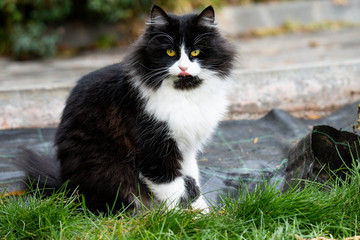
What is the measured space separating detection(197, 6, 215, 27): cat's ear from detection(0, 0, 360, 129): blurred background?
92 cm

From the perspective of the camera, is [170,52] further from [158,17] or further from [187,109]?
[187,109]

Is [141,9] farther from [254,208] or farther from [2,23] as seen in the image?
[254,208]

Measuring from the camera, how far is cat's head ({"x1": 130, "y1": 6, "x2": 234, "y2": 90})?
2.44 meters

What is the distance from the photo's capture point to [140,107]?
2553 millimetres

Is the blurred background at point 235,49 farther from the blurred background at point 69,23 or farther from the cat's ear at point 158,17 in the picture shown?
the cat's ear at point 158,17

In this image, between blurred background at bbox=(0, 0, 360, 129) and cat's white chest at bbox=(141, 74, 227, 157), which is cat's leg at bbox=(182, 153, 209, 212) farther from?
blurred background at bbox=(0, 0, 360, 129)

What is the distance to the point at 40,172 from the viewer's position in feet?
9.12

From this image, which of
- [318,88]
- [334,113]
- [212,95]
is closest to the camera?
[212,95]

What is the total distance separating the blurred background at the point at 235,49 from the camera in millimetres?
4395

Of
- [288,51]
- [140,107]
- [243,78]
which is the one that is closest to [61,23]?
[288,51]

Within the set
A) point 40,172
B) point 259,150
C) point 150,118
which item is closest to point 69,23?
point 259,150

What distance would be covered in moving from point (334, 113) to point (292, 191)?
79.1 inches

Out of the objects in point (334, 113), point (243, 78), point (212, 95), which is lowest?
point (334, 113)

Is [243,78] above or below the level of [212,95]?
below
